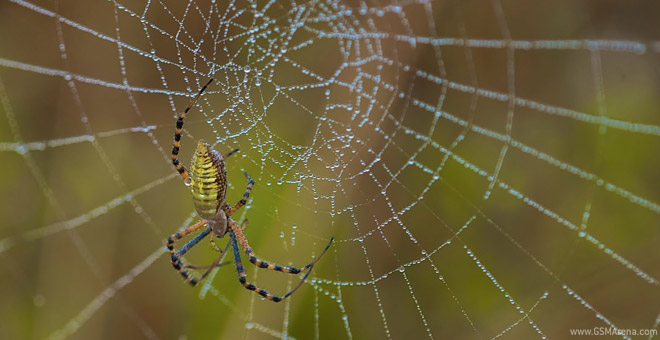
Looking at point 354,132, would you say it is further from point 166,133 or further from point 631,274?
point 631,274

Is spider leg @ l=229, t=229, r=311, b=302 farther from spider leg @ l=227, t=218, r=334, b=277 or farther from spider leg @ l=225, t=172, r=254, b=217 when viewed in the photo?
spider leg @ l=225, t=172, r=254, b=217

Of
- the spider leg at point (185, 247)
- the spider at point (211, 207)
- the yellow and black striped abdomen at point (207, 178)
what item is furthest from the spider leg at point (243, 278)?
the yellow and black striped abdomen at point (207, 178)

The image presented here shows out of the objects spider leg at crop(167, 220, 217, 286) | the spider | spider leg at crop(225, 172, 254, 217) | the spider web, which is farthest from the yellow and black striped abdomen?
the spider web

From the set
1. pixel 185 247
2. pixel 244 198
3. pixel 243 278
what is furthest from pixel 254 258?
pixel 244 198

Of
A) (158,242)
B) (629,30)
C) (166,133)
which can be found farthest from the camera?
(158,242)

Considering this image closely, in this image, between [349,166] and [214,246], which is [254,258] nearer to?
[214,246]

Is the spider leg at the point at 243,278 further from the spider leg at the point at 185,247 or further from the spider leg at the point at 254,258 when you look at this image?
the spider leg at the point at 185,247

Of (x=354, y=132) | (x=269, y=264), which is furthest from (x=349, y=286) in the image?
(x=354, y=132)
